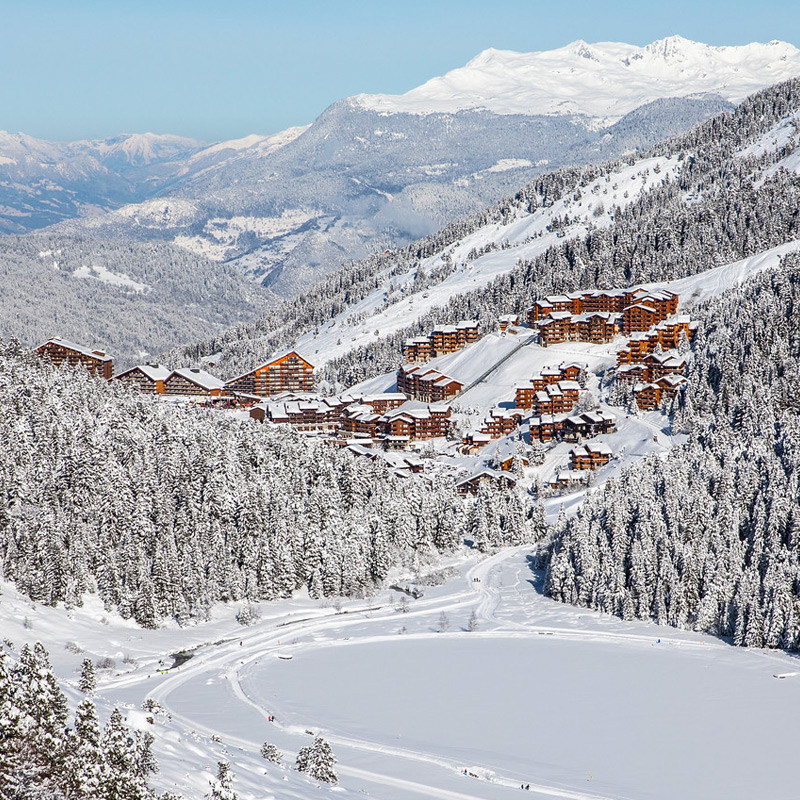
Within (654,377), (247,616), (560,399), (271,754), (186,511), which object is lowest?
(247,616)

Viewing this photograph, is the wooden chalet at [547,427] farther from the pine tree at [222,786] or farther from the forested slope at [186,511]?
the pine tree at [222,786]

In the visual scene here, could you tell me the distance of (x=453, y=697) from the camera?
294ft

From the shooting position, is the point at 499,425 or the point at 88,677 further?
the point at 499,425

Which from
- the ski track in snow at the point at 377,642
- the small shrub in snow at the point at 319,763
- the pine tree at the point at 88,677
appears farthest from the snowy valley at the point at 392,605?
the pine tree at the point at 88,677

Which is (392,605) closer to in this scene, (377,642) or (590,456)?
(377,642)

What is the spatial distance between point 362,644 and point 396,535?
98.1 ft

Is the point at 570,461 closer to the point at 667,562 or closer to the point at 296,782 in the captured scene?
the point at 667,562

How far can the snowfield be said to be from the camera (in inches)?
2749

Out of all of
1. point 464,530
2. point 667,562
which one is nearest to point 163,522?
point 464,530

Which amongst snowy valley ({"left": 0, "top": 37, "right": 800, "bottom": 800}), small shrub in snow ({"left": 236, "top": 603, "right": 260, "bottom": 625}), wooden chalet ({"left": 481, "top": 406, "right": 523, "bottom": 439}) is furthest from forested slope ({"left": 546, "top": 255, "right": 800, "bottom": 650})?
wooden chalet ({"left": 481, "top": 406, "right": 523, "bottom": 439})

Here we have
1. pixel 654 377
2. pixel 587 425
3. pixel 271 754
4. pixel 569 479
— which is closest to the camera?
pixel 271 754

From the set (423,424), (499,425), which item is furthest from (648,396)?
(423,424)

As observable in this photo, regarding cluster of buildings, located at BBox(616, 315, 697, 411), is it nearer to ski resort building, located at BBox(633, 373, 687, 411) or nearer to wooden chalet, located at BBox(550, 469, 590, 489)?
ski resort building, located at BBox(633, 373, 687, 411)

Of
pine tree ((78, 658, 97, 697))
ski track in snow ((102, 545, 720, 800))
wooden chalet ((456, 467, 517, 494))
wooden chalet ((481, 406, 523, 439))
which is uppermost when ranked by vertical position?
wooden chalet ((481, 406, 523, 439))
